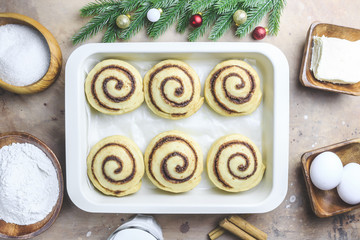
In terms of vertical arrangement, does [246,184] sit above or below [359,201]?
below

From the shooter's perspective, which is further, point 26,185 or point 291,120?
point 291,120

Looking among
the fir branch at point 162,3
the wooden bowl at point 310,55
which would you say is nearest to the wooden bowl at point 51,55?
the fir branch at point 162,3

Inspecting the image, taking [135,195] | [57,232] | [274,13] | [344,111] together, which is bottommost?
[57,232]

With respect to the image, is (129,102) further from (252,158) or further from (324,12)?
(324,12)

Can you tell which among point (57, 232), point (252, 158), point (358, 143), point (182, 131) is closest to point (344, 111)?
point (358, 143)

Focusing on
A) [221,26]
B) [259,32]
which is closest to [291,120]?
[259,32]

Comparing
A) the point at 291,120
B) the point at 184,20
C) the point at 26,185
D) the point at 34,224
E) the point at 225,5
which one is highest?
the point at 225,5

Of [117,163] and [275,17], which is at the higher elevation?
[275,17]

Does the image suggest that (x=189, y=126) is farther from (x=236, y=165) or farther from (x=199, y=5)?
(x=199, y=5)
